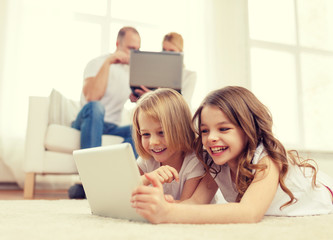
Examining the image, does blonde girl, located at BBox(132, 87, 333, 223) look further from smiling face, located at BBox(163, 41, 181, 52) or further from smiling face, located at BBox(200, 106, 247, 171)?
smiling face, located at BBox(163, 41, 181, 52)

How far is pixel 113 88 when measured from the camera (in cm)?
220

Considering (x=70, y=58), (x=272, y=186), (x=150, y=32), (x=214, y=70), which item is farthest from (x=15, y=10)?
(x=272, y=186)

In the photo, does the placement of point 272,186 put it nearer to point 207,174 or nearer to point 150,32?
point 207,174

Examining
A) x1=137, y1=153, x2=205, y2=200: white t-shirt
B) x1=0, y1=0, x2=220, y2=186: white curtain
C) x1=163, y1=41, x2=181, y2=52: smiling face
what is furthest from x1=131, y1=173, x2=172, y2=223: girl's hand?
x1=0, y1=0, x2=220, y2=186: white curtain

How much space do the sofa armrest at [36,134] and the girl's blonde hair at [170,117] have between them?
3.39ft

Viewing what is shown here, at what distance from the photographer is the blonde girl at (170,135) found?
874mm

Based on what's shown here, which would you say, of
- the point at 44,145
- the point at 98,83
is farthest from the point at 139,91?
the point at 44,145

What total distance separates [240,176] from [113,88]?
1502mm

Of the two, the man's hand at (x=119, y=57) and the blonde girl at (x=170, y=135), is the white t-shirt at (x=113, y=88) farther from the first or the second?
the blonde girl at (x=170, y=135)

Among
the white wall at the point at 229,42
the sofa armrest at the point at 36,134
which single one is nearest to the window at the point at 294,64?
the white wall at the point at 229,42

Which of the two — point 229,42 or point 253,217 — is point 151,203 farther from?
point 229,42

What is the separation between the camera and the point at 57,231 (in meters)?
0.58

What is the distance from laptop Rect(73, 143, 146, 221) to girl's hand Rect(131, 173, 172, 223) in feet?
0.08

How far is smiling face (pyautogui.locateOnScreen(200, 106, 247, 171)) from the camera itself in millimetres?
810
